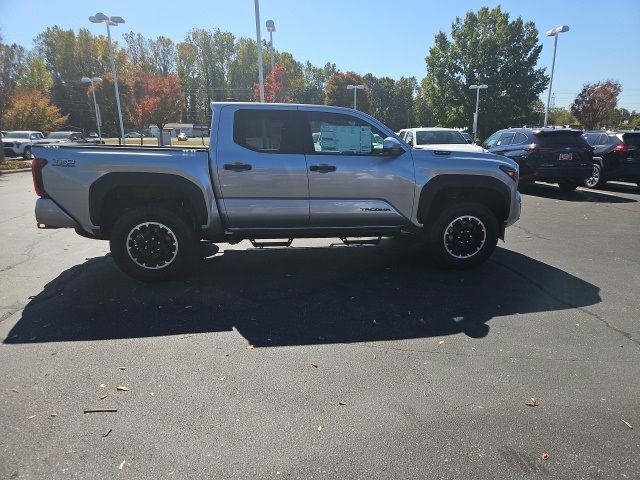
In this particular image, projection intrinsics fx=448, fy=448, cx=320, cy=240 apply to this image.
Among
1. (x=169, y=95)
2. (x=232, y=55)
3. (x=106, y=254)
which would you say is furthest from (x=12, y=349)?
(x=232, y=55)

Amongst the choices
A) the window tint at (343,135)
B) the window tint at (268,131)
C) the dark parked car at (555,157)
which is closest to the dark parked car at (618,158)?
the dark parked car at (555,157)

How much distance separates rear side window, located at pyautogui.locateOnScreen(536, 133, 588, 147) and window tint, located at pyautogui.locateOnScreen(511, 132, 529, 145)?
1.50 feet

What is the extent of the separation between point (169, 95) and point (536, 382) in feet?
169

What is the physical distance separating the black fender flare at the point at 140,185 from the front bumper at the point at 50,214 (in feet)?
0.89

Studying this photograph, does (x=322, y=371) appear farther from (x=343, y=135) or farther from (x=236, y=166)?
(x=343, y=135)

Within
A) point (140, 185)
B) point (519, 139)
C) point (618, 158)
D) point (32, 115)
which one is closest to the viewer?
point (140, 185)

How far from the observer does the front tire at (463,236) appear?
5543mm

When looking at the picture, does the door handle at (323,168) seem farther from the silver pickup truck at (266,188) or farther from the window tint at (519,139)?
the window tint at (519,139)

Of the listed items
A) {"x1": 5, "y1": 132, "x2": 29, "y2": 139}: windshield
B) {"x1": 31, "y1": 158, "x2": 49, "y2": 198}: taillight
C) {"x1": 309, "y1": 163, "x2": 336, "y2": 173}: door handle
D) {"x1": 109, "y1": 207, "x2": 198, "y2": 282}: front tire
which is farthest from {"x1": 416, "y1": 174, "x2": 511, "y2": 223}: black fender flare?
{"x1": 5, "y1": 132, "x2": 29, "y2": 139}: windshield

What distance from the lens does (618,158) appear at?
12.7 m

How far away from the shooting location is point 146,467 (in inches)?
92.4

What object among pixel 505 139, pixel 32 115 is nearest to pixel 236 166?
pixel 505 139

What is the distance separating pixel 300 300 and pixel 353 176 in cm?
160

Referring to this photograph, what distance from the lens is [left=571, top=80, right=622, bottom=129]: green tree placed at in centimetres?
5233
